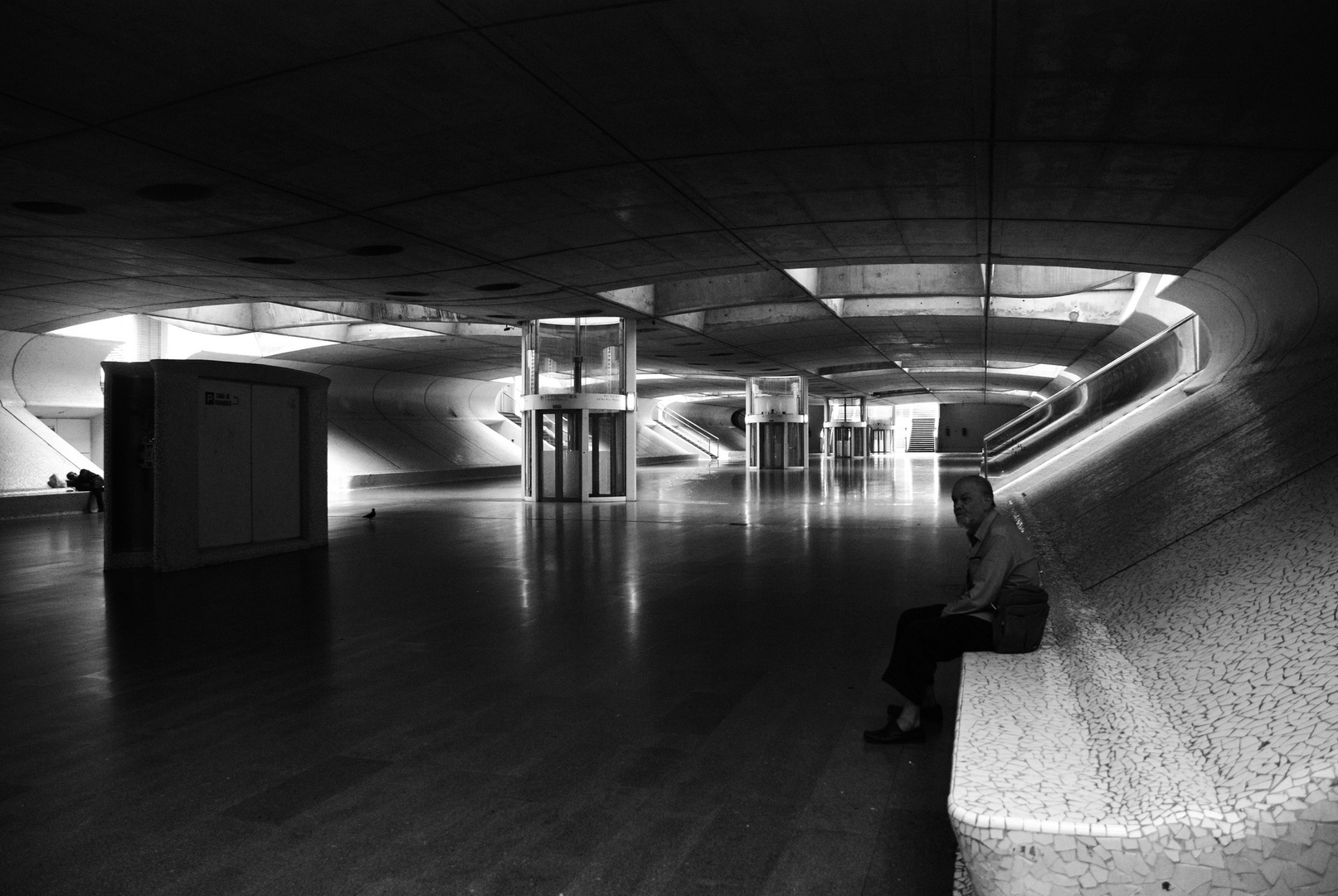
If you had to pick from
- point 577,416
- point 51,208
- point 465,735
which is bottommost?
point 465,735

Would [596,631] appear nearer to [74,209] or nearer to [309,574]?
[309,574]

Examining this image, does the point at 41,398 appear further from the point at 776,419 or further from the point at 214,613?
the point at 776,419

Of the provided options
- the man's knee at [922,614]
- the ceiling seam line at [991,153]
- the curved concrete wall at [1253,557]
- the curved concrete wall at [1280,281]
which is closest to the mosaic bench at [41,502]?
the ceiling seam line at [991,153]

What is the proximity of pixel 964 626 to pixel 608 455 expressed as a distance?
55.1 feet

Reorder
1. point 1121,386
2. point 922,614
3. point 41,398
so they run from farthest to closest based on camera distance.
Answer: point 41,398
point 1121,386
point 922,614

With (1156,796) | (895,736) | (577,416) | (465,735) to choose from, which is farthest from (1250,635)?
(577,416)

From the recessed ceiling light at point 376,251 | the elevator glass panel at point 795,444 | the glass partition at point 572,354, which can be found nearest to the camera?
the recessed ceiling light at point 376,251

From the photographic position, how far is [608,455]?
20.7 metres

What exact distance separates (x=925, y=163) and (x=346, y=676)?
677cm

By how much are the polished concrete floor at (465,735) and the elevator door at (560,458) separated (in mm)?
10885

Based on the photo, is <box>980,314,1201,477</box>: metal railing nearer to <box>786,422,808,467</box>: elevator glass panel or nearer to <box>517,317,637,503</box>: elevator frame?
<box>517,317,637,503</box>: elevator frame

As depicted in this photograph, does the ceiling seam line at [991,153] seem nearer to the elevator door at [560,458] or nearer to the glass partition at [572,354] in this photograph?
the glass partition at [572,354]

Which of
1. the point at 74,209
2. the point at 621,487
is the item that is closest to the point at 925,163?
the point at 74,209

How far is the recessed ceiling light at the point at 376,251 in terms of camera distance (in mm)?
12320
